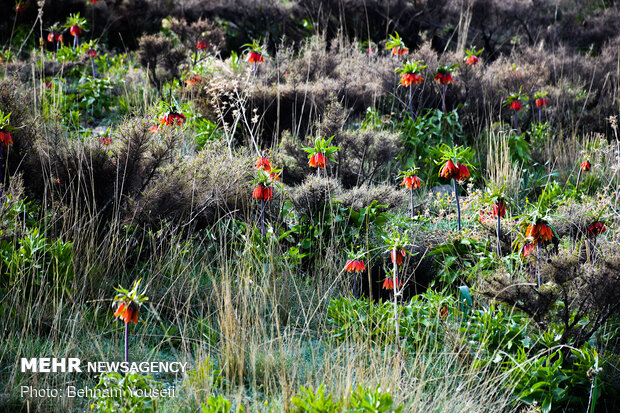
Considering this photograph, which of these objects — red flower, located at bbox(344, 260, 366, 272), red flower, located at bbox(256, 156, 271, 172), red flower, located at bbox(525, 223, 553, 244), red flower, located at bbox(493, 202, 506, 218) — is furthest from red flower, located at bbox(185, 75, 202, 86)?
red flower, located at bbox(525, 223, 553, 244)

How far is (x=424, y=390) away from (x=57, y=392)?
1.54 m

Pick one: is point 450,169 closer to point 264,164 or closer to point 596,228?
point 596,228

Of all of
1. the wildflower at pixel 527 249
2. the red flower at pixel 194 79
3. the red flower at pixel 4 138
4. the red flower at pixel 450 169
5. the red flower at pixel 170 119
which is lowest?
the wildflower at pixel 527 249

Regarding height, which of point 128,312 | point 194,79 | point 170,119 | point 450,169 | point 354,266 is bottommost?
point 354,266

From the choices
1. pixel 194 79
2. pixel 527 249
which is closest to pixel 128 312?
pixel 527 249

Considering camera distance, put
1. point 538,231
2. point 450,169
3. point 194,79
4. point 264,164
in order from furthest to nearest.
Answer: point 194,79 → point 264,164 → point 450,169 → point 538,231

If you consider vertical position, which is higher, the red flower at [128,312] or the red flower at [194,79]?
the red flower at [194,79]

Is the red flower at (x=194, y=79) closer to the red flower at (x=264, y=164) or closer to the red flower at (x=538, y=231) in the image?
the red flower at (x=264, y=164)

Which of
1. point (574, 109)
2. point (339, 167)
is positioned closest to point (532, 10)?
point (574, 109)

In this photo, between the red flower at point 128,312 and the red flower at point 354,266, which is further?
the red flower at point 354,266

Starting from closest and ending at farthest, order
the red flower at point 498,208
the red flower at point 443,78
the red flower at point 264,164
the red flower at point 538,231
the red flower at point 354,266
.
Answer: the red flower at point 538,231 < the red flower at point 354,266 < the red flower at point 498,208 < the red flower at point 264,164 < the red flower at point 443,78

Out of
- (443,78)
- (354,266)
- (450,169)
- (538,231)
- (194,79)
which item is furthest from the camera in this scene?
(194,79)

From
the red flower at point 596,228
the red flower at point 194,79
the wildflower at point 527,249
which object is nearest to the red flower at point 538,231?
the wildflower at point 527,249

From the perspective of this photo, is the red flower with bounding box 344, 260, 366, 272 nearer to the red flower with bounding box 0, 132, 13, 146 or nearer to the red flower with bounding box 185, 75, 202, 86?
the red flower with bounding box 0, 132, 13, 146
